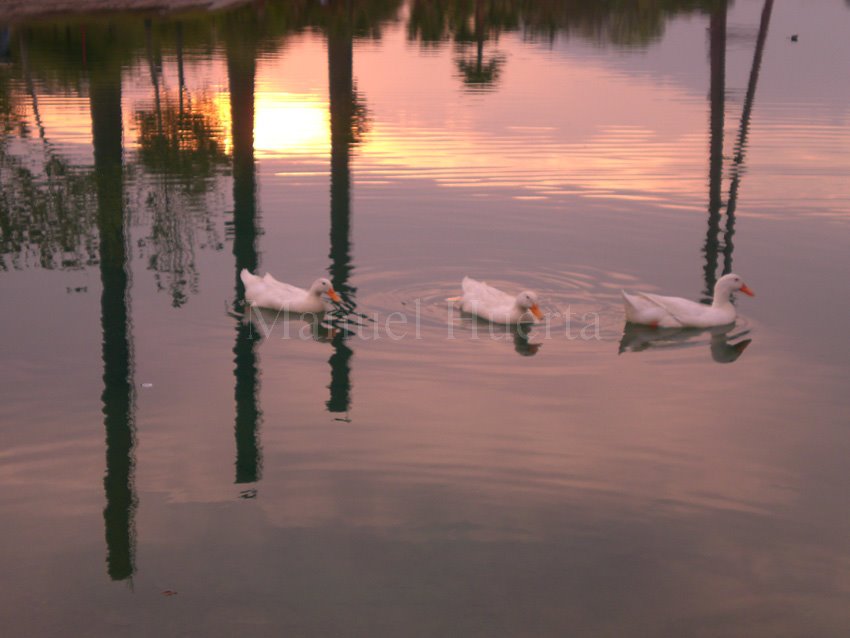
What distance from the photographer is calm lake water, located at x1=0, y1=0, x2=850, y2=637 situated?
7.97m

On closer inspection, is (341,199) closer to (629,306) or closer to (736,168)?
(629,306)

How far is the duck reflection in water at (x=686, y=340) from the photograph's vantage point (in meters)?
13.3

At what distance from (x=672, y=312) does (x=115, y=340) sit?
6.71 metres

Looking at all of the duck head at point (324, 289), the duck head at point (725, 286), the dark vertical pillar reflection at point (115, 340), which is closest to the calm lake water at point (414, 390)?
the dark vertical pillar reflection at point (115, 340)

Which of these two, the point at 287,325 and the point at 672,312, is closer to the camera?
the point at 672,312

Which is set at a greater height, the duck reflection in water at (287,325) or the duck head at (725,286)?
the duck head at (725,286)

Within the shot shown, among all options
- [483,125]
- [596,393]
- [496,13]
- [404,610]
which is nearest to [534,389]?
[596,393]

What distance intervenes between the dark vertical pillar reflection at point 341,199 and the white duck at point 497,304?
162cm

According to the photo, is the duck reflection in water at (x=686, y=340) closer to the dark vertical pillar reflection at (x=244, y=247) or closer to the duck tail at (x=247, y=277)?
the dark vertical pillar reflection at (x=244, y=247)

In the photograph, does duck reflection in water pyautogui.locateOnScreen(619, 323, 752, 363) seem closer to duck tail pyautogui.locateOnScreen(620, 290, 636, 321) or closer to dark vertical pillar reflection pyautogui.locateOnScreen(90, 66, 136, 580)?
duck tail pyautogui.locateOnScreen(620, 290, 636, 321)

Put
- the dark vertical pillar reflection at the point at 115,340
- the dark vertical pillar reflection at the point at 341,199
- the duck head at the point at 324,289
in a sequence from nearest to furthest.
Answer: the dark vertical pillar reflection at the point at 115,340
the dark vertical pillar reflection at the point at 341,199
the duck head at the point at 324,289

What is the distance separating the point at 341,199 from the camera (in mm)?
20578

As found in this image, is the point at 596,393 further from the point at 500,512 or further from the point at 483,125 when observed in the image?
the point at 483,125

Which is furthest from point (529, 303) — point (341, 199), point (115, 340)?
point (341, 199)
